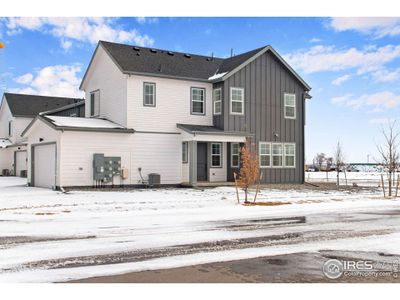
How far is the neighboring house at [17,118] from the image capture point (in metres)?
38.3

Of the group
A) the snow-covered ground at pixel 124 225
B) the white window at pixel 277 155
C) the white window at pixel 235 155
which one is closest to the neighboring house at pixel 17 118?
the white window at pixel 235 155

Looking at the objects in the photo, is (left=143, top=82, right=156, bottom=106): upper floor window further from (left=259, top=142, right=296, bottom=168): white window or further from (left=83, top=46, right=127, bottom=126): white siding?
(left=259, top=142, right=296, bottom=168): white window

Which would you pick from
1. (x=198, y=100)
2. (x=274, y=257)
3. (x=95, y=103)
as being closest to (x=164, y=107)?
(x=198, y=100)

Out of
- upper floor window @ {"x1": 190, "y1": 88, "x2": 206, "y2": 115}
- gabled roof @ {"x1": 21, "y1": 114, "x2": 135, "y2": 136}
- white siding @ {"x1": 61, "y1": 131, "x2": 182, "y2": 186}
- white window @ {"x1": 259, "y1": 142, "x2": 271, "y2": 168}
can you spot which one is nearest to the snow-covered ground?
white siding @ {"x1": 61, "y1": 131, "x2": 182, "y2": 186}

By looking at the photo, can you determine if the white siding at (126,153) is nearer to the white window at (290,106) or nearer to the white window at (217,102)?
the white window at (217,102)

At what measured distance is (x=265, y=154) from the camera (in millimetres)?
27969

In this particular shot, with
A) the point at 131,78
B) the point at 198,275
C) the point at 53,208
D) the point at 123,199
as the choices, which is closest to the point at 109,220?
the point at 53,208

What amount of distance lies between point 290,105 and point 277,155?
10.6ft

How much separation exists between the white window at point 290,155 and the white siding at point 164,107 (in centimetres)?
512

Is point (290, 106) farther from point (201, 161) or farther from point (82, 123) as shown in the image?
point (82, 123)

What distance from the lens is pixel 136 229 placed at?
11.4m

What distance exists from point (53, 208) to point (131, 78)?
10.7 m
